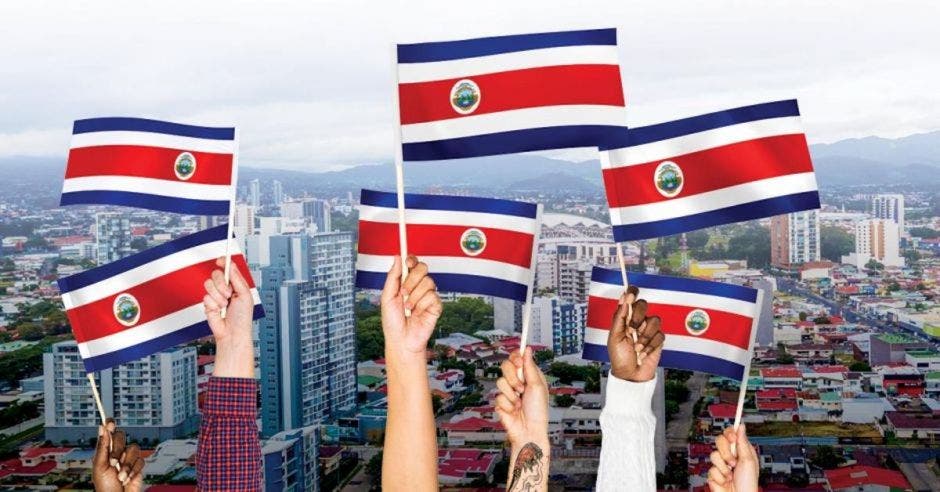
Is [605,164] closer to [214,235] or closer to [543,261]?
[214,235]

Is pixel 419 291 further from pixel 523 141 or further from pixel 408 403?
pixel 523 141

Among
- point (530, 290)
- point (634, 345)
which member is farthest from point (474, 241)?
point (634, 345)

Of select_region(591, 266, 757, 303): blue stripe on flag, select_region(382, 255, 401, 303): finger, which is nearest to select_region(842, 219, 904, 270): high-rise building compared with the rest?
select_region(591, 266, 757, 303): blue stripe on flag

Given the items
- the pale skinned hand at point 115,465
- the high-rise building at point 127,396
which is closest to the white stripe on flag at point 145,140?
the pale skinned hand at point 115,465

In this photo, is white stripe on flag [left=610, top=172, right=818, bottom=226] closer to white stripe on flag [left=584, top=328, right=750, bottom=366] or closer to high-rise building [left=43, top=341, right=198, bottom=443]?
white stripe on flag [left=584, top=328, right=750, bottom=366]

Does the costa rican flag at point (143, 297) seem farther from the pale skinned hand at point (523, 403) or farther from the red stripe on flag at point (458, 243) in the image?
the pale skinned hand at point (523, 403)

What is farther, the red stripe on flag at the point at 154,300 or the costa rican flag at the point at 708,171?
the red stripe on flag at the point at 154,300
